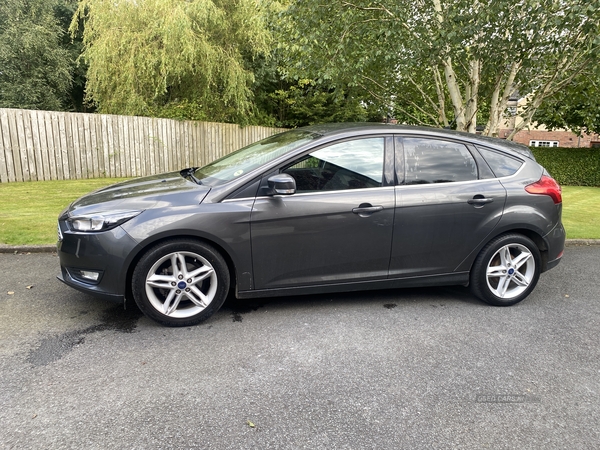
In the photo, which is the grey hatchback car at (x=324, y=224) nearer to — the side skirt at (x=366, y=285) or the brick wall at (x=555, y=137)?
the side skirt at (x=366, y=285)

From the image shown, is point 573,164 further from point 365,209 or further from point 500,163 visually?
point 365,209

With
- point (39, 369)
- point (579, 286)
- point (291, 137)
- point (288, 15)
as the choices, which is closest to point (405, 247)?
point (291, 137)

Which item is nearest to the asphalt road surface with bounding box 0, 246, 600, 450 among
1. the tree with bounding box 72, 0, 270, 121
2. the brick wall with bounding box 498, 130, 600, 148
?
the tree with bounding box 72, 0, 270, 121

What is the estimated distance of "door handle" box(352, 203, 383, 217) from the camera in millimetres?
3738

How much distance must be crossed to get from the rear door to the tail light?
13.6 inches

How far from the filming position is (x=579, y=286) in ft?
16.3

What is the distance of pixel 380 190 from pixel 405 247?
56 centimetres

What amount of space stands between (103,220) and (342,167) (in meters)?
2.00

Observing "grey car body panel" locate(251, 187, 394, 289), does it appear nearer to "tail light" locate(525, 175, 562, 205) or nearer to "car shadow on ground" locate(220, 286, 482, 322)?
"car shadow on ground" locate(220, 286, 482, 322)

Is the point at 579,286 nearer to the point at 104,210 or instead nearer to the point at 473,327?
the point at 473,327

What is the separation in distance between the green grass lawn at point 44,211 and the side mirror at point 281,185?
3.70m

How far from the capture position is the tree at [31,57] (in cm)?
2002

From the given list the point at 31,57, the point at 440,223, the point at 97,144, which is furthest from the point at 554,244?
the point at 31,57

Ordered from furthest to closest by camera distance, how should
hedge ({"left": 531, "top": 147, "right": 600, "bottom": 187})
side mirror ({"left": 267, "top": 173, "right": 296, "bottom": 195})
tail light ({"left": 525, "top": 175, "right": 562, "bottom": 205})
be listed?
hedge ({"left": 531, "top": 147, "right": 600, "bottom": 187}) → tail light ({"left": 525, "top": 175, "right": 562, "bottom": 205}) → side mirror ({"left": 267, "top": 173, "right": 296, "bottom": 195})
